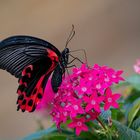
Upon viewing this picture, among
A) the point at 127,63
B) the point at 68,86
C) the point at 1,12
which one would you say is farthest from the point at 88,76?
the point at 1,12

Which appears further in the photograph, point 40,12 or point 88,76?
point 40,12

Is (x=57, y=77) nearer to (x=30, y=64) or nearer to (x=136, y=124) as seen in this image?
(x=30, y=64)

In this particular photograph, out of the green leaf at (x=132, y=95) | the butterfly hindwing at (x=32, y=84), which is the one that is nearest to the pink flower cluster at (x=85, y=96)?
the butterfly hindwing at (x=32, y=84)

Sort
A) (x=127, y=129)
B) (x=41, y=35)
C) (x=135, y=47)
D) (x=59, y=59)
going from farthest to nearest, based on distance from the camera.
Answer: (x=41, y=35), (x=135, y=47), (x=59, y=59), (x=127, y=129)

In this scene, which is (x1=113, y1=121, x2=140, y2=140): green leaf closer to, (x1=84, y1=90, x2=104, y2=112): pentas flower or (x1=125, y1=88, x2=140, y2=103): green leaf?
(x1=84, y1=90, x2=104, y2=112): pentas flower

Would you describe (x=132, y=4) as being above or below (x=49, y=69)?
above

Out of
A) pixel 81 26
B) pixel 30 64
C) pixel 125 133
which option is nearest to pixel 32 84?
pixel 30 64

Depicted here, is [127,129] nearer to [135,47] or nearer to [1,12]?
[135,47]
